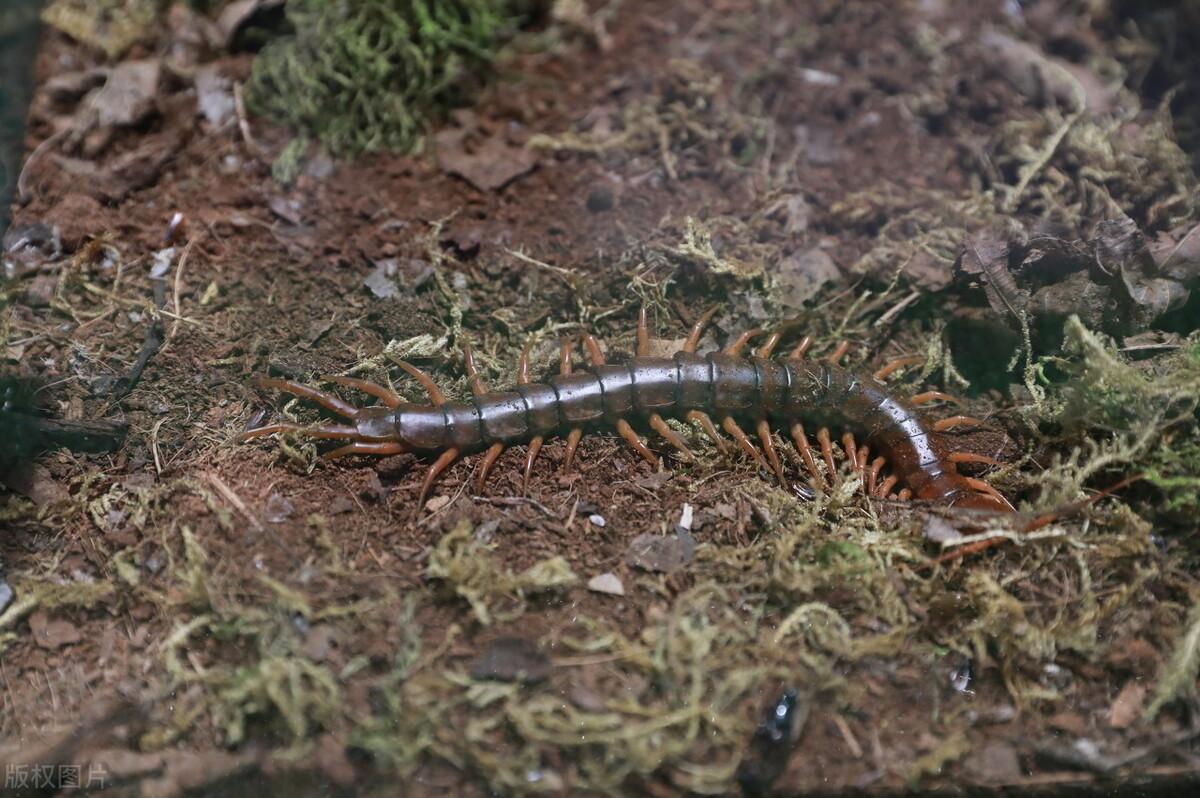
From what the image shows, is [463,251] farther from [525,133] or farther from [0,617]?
[0,617]

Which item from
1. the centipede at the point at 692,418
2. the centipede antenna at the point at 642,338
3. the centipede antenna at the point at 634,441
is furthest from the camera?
the centipede antenna at the point at 642,338

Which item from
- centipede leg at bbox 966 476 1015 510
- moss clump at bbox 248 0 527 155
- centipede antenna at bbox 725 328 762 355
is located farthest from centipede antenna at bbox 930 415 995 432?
moss clump at bbox 248 0 527 155

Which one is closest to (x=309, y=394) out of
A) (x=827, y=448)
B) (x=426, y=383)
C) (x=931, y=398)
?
(x=426, y=383)

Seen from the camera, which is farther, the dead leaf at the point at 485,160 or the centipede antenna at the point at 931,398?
the dead leaf at the point at 485,160

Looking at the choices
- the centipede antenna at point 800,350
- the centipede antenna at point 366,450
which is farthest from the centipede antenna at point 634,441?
the centipede antenna at point 366,450

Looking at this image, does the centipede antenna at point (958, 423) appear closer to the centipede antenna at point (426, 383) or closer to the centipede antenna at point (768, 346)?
the centipede antenna at point (768, 346)

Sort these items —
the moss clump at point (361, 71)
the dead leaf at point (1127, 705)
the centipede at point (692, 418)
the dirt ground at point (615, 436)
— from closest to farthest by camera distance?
the dirt ground at point (615, 436) < the dead leaf at point (1127, 705) < the centipede at point (692, 418) < the moss clump at point (361, 71)
